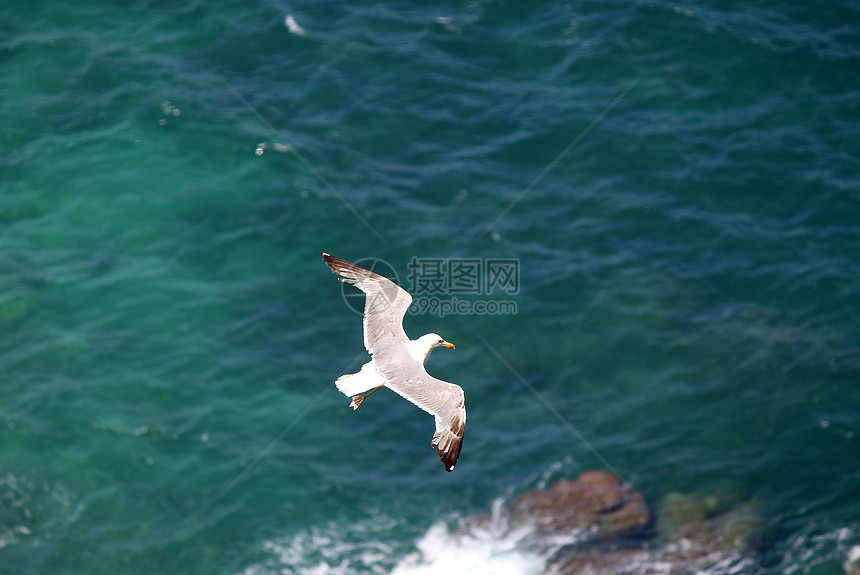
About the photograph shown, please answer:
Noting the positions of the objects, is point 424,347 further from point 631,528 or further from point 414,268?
point 414,268

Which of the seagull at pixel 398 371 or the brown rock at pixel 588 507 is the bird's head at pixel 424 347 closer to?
the seagull at pixel 398 371

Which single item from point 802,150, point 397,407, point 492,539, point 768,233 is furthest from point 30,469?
point 802,150

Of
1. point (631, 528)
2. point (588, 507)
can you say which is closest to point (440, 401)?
point (588, 507)

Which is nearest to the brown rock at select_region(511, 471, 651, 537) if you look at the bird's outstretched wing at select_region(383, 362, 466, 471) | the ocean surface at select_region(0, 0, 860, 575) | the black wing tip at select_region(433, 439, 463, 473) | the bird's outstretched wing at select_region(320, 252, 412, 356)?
the ocean surface at select_region(0, 0, 860, 575)

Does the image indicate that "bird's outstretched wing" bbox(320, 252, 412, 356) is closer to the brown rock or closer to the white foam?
the white foam

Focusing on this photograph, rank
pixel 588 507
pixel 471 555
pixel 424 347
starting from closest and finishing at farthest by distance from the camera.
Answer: pixel 424 347 < pixel 471 555 < pixel 588 507

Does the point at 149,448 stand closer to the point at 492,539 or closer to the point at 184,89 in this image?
the point at 492,539

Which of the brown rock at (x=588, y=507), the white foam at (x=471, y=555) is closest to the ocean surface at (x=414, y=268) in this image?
the white foam at (x=471, y=555)
